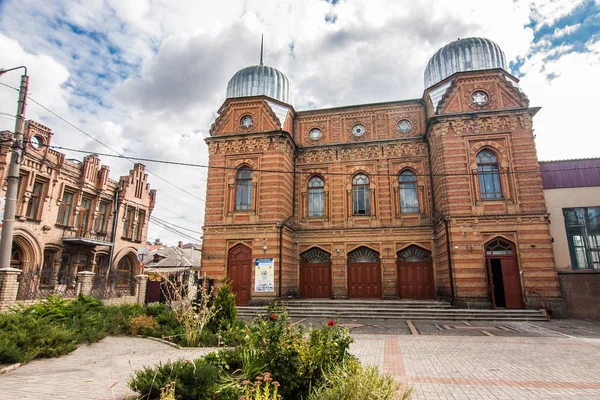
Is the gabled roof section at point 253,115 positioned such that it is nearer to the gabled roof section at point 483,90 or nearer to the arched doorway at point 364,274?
the arched doorway at point 364,274

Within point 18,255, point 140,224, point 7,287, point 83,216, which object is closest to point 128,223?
point 140,224

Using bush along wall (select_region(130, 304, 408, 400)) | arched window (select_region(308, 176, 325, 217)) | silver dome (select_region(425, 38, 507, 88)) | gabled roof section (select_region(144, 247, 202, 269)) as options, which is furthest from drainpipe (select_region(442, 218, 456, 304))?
gabled roof section (select_region(144, 247, 202, 269))

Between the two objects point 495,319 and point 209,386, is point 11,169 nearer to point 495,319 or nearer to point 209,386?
point 209,386

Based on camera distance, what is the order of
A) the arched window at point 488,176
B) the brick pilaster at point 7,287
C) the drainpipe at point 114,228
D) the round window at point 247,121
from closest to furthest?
the brick pilaster at point 7,287 < the arched window at point 488,176 < the round window at point 247,121 < the drainpipe at point 114,228

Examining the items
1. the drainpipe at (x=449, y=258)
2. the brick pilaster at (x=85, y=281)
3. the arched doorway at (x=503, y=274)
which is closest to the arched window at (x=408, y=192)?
the drainpipe at (x=449, y=258)

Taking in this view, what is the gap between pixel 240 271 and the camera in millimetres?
19906

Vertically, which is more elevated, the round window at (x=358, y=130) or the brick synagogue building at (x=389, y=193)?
the round window at (x=358, y=130)

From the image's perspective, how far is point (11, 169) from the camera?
41.0ft

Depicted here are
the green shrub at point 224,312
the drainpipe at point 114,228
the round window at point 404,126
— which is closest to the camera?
the green shrub at point 224,312

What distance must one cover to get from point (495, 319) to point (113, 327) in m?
15.4

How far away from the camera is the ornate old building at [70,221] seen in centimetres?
1894

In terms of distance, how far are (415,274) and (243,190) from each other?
1146cm

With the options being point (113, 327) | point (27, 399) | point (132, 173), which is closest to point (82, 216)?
point (132, 173)

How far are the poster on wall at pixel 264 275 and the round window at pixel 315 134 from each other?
8.86 metres
